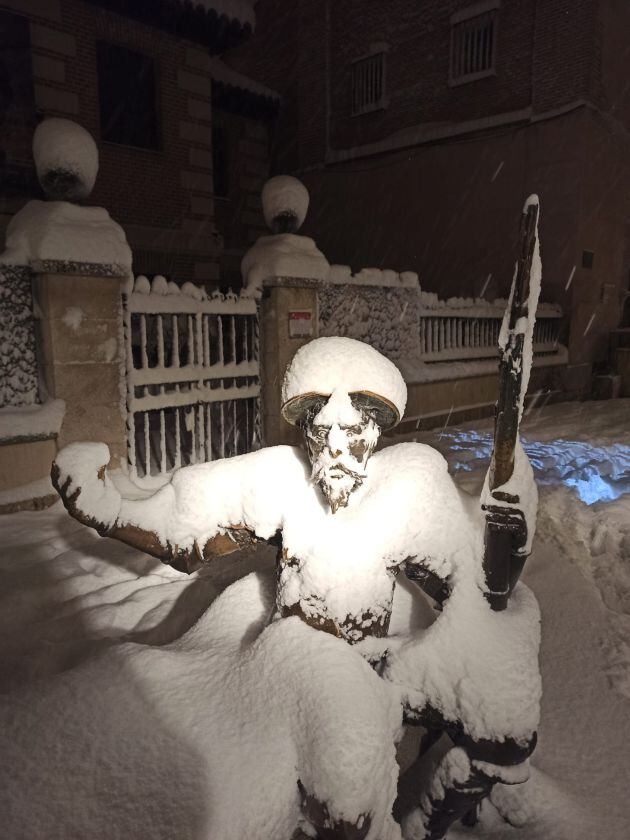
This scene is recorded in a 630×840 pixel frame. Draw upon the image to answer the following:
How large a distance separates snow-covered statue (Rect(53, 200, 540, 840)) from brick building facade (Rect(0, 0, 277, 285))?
823cm

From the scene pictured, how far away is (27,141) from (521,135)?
879cm

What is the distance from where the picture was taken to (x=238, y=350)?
17.8 feet

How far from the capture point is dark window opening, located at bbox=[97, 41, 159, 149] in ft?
30.1

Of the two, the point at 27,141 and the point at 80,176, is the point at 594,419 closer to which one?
the point at 80,176

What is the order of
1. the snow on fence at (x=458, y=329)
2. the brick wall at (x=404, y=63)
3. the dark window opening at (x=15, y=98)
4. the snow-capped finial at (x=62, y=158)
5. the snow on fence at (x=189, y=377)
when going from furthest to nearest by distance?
the brick wall at (x=404, y=63) < the dark window opening at (x=15, y=98) < the snow on fence at (x=458, y=329) < the snow on fence at (x=189, y=377) < the snow-capped finial at (x=62, y=158)

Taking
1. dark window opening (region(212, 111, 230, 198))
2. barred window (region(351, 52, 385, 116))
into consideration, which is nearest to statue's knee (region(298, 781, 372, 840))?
dark window opening (region(212, 111, 230, 198))

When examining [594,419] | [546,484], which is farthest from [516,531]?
[594,419]

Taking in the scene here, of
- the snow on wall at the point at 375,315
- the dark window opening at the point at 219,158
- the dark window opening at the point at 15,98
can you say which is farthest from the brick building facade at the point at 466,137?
the dark window opening at the point at 15,98

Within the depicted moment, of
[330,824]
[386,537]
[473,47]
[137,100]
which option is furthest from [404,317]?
[473,47]

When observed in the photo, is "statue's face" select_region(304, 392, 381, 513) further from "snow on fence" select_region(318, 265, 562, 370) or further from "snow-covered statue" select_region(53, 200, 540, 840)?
"snow on fence" select_region(318, 265, 562, 370)

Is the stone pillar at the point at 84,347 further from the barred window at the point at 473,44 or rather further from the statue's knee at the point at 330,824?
the barred window at the point at 473,44

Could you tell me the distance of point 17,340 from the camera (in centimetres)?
388

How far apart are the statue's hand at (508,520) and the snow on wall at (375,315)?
14.4 ft

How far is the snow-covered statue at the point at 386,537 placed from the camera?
1.54 m
